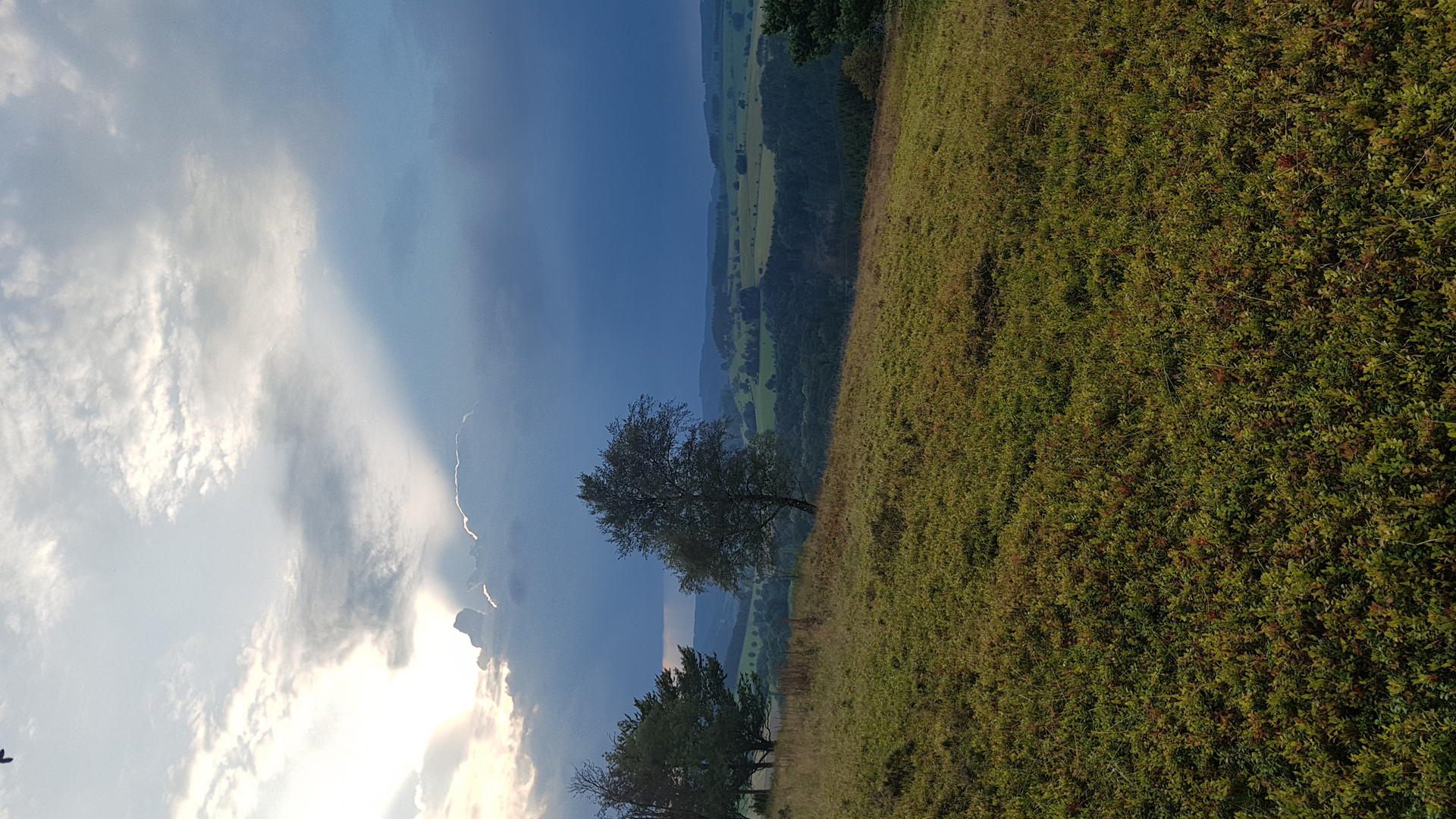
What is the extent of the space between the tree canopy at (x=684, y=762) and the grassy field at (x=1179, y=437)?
50.3 feet

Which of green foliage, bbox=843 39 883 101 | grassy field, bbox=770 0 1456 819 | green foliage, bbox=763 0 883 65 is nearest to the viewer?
grassy field, bbox=770 0 1456 819

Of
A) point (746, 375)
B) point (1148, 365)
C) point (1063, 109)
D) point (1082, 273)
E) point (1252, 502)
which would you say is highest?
point (746, 375)

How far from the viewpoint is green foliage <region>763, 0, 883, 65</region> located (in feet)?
125

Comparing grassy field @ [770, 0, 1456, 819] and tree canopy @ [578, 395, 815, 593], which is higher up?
tree canopy @ [578, 395, 815, 593]

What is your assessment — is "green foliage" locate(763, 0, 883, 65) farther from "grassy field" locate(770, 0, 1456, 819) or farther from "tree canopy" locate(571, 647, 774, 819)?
"tree canopy" locate(571, 647, 774, 819)

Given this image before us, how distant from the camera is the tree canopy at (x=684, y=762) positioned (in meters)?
38.2

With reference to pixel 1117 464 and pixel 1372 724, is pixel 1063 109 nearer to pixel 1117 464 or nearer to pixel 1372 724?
pixel 1117 464

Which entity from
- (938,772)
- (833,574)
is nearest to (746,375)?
(833,574)

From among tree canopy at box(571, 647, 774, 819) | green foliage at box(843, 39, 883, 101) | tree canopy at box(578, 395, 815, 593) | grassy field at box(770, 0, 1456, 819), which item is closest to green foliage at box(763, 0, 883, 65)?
green foliage at box(843, 39, 883, 101)

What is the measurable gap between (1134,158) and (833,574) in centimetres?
2003

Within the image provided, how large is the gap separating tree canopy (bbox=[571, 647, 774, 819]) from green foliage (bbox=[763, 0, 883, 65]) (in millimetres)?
37825

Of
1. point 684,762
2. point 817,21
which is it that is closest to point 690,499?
point 684,762

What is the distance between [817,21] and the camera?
38.6 meters

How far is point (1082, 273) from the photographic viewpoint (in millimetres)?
16938
